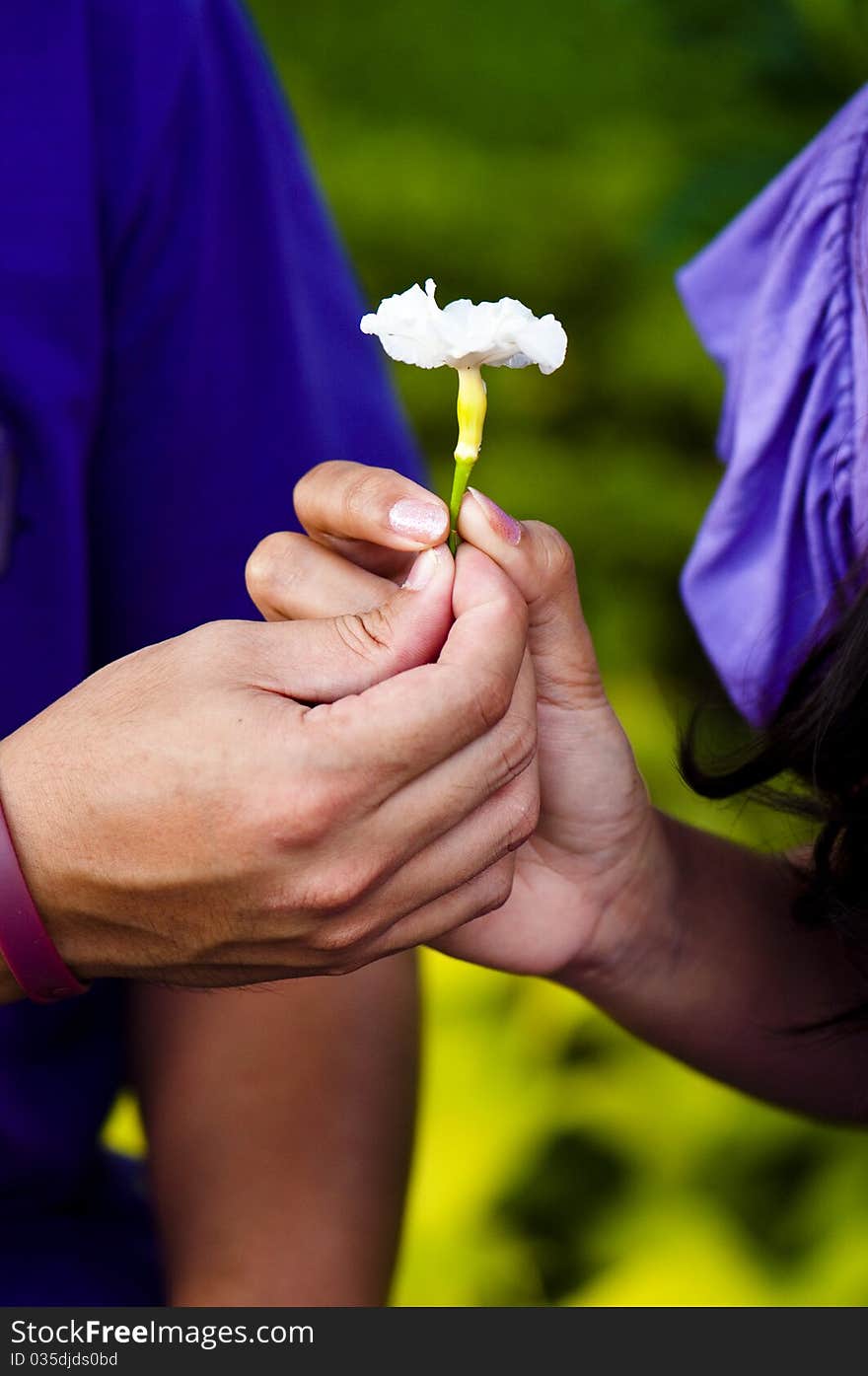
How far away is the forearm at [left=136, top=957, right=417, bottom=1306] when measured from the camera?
0.87 meters

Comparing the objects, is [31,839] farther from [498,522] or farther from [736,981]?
[736,981]

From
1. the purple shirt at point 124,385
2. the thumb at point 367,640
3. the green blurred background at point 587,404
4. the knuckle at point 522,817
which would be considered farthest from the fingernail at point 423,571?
the green blurred background at point 587,404

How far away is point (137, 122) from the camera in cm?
83

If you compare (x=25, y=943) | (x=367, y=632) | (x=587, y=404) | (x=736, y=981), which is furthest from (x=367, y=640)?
(x=587, y=404)

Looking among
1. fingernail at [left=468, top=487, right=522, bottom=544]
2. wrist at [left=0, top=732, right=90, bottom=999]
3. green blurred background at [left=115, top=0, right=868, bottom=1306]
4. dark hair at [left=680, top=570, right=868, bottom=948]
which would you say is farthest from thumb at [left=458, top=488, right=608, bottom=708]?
green blurred background at [left=115, top=0, right=868, bottom=1306]

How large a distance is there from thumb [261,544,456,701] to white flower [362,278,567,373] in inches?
3.7

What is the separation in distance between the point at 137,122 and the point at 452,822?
48cm

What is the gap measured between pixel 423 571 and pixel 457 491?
0.14 feet

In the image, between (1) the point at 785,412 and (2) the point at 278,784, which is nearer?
(2) the point at 278,784

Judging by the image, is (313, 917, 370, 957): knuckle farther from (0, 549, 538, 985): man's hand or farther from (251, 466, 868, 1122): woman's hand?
(251, 466, 868, 1122): woman's hand

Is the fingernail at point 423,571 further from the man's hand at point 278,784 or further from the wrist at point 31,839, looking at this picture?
the wrist at point 31,839

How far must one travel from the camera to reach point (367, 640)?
0.65m
